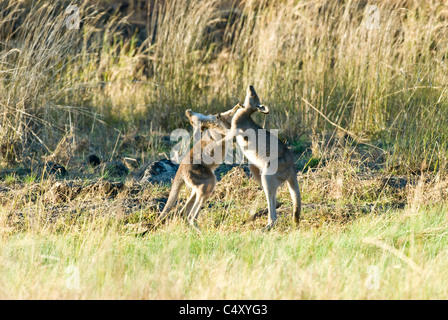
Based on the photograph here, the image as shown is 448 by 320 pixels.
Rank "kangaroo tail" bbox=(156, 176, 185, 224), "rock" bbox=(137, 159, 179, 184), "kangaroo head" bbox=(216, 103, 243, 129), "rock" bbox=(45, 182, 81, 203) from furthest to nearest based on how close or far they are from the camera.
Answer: "rock" bbox=(137, 159, 179, 184) < "rock" bbox=(45, 182, 81, 203) < "kangaroo head" bbox=(216, 103, 243, 129) < "kangaroo tail" bbox=(156, 176, 185, 224)

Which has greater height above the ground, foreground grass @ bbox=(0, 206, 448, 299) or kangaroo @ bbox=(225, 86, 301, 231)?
kangaroo @ bbox=(225, 86, 301, 231)

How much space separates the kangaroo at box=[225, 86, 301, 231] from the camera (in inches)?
219

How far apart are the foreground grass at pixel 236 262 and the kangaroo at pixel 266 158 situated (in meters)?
0.34

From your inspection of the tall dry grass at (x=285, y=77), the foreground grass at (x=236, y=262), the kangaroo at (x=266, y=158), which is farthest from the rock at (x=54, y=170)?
the kangaroo at (x=266, y=158)

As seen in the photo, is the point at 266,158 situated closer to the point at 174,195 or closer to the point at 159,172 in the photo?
the point at 174,195

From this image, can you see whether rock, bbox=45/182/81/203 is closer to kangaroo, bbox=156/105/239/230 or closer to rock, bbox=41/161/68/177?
rock, bbox=41/161/68/177

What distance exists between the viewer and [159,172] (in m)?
7.07

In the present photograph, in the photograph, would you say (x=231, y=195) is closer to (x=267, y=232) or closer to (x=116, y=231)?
(x=267, y=232)

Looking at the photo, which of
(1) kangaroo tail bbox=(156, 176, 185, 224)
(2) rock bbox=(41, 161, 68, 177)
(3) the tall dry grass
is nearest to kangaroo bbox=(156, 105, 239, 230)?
(1) kangaroo tail bbox=(156, 176, 185, 224)

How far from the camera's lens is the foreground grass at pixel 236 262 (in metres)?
3.88

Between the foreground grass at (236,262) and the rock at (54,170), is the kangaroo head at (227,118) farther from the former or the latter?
the rock at (54,170)

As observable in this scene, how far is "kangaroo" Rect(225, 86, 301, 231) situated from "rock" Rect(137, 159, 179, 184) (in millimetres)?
1327

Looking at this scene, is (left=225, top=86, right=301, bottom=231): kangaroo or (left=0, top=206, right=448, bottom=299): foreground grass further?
(left=225, top=86, right=301, bottom=231): kangaroo
